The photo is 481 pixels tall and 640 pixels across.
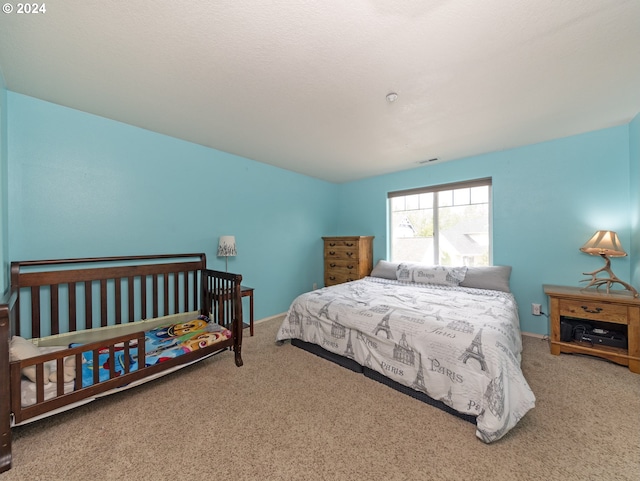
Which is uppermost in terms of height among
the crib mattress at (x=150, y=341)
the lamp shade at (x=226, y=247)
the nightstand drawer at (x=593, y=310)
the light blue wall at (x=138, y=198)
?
the light blue wall at (x=138, y=198)

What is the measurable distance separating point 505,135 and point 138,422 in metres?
4.12

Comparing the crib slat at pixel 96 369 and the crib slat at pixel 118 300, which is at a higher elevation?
the crib slat at pixel 118 300

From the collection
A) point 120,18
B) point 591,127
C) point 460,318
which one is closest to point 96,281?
point 120,18

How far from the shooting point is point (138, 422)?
5.20 feet

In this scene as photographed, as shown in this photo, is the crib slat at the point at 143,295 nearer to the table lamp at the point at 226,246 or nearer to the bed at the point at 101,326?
the bed at the point at 101,326

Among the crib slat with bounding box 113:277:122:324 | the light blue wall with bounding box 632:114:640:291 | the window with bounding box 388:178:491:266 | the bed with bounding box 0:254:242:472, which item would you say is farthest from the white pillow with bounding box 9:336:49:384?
the light blue wall with bounding box 632:114:640:291

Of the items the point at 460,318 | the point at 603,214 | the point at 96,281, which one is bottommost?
the point at 460,318

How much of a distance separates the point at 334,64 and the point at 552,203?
302cm

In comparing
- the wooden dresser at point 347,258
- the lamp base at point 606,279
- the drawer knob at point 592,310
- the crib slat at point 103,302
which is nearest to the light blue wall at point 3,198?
the crib slat at point 103,302

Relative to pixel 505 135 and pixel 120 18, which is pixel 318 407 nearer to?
pixel 120 18

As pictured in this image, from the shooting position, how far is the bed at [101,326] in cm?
139

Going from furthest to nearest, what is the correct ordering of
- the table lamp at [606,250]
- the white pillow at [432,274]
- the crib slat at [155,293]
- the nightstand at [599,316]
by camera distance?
1. the white pillow at [432,274]
2. the crib slat at [155,293]
3. the table lamp at [606,250]
4. the nightstand at [599,316]

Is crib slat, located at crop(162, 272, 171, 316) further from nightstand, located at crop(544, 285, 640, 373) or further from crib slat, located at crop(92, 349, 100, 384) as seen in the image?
nightstand, located at crop(544, 285, 640, 373)

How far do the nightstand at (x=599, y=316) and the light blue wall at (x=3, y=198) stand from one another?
14.9 feet
